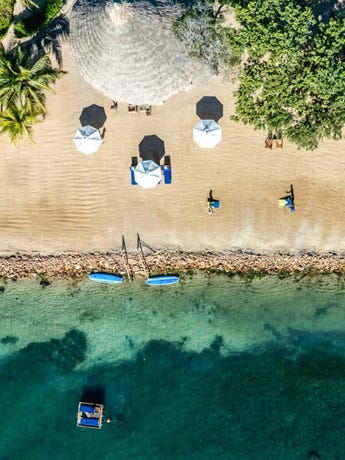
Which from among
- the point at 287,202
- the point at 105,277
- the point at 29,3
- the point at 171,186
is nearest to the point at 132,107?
the point at 171,186

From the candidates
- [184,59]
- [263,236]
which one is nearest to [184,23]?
[184,59]

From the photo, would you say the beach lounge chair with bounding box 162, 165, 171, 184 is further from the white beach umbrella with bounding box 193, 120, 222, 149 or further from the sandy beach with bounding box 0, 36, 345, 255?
the white beach umbrella with bounding box 193, 120, 222, 149

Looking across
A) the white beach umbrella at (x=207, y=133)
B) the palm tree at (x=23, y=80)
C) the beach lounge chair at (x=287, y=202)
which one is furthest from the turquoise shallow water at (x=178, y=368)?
the palm tree at (x=23, y=80)

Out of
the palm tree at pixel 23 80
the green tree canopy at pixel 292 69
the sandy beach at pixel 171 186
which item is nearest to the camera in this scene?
the green tree canopy at pixel 292 69

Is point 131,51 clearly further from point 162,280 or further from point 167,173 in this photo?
point 162,280

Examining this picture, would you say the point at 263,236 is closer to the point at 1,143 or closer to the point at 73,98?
the point at 73,98

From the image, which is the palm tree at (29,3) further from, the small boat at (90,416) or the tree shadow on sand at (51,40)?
the small boat at (90,416)

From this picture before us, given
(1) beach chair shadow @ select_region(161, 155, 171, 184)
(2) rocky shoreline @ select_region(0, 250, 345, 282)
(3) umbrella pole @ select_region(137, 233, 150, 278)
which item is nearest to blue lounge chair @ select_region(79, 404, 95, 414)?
(2) rocky shoreline @ select_region(0, 250, 345, 282)
